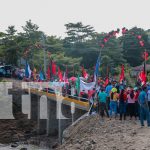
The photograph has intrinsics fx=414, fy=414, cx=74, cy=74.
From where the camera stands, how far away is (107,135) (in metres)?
15.7

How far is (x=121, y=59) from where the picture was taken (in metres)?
50.3

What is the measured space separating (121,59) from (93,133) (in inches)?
1346

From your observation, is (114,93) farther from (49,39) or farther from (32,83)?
(49,39)

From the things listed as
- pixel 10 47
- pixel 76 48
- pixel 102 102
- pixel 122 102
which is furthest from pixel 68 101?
pixel 76 48

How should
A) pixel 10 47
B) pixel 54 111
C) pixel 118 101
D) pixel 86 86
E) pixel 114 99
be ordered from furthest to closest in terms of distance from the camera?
1. pixel 10 47
2. pixel 54 111
3. pixel 86 86
4. pixel 114 99
5. pixel 118 101

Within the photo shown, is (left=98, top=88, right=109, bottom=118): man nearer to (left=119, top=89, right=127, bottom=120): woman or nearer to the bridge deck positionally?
(left=119, top=89, right=127, bottom=120): woman

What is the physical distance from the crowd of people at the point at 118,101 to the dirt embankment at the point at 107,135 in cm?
59

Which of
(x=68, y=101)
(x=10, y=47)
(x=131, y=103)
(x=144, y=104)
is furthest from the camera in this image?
(x=10, y=47)

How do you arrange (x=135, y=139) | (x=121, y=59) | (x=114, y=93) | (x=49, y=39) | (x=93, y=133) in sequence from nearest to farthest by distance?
(x=135, y=139) → (x=93, y=133) → (x=114, y=93) → (x=121, y=59) → (x=49, y=39)

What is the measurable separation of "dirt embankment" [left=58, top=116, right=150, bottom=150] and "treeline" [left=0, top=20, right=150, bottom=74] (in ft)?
90.1

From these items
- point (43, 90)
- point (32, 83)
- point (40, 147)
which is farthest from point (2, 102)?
point (40, 147)

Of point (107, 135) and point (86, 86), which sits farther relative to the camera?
point (86, 86)

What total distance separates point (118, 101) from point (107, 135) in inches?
124

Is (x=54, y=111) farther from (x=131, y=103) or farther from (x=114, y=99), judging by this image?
(x=131, y=103)
